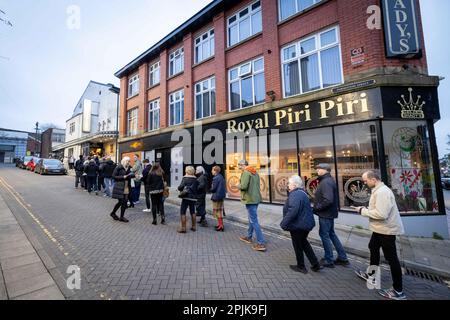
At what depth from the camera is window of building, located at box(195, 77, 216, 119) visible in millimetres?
12603

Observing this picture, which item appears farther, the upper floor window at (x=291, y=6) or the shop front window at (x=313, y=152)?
the upper floor window at (x=291, y=6)

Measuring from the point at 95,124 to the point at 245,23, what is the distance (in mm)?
25727

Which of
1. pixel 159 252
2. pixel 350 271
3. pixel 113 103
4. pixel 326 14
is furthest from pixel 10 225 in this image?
pixel 113 103

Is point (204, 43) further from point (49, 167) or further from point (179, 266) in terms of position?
point (49, 167)

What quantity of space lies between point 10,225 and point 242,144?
28.3 ft

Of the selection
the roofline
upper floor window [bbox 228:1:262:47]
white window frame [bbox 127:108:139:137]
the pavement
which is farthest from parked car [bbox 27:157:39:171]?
upper floor window [bbox 228:1:262:47]

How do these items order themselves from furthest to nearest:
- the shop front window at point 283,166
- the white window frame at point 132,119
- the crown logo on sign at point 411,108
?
1. the white window frame at point 132,119
2. the shop front window at point 283,166
3. the crown logo on sign at point 411,108

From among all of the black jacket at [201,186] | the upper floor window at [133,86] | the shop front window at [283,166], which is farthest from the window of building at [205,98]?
the upper floor window at [133,86]

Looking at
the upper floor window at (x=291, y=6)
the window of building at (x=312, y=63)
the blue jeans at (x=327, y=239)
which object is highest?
the upper floor window at (x=291, y=6)

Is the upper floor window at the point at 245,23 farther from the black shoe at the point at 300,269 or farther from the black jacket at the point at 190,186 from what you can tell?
the black shoe at the point at 300,269

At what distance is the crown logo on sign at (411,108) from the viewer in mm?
6848

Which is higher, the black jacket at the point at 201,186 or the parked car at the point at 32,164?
the parked car at the point at 32,164

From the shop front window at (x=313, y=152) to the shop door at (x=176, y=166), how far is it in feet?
25.3

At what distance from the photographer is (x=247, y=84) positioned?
1110cm
